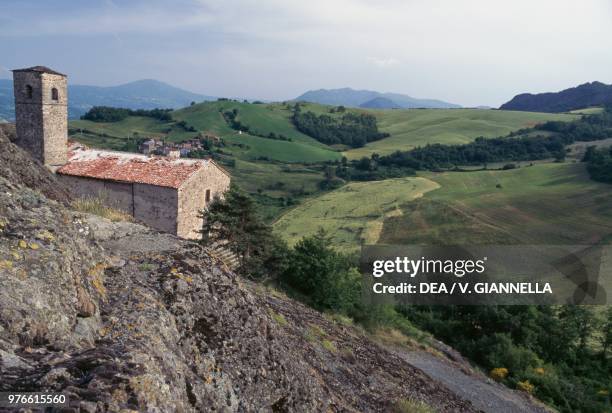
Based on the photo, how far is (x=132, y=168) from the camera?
87.0 ft

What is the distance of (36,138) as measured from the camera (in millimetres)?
27938

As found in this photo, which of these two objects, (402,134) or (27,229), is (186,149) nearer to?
(402,134)

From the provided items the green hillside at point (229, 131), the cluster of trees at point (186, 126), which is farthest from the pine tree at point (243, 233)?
the cluster of trees at point (186, 126)

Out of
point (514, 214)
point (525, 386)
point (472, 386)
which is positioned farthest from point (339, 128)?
point (472, 386)

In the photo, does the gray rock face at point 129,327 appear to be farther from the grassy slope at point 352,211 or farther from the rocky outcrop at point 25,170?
the grassy slope at point 352,211

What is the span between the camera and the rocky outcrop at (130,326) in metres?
3.33

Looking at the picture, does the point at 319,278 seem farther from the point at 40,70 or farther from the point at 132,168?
A: the point at 40,70

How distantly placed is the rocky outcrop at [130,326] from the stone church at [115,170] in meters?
17.9

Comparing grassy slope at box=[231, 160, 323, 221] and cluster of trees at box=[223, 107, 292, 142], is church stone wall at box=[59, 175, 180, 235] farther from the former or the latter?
cluster of trees at box=[223, 107, 292, 142]

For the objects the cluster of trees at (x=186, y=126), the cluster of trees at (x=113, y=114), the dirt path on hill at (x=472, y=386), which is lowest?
the dirt path on hill at (x=472, y=386)

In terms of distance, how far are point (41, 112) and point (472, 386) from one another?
27.3 m

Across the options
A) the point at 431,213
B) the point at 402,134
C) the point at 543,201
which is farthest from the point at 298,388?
the point at 402,134

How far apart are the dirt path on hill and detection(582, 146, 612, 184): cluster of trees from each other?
6651 centimetres

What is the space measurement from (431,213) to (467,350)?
40.3m
